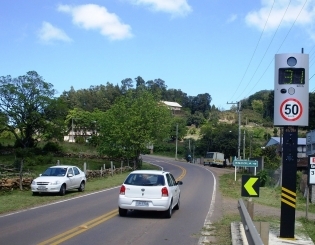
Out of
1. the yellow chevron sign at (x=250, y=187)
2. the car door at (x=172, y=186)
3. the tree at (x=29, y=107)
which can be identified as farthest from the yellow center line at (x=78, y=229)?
the tree at (x=29, y=107)

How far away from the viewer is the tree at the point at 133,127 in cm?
6059

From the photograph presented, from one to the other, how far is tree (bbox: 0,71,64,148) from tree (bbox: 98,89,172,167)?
1415 cm

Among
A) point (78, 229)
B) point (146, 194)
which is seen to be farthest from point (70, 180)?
point (78, 229)

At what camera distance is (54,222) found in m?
14.0

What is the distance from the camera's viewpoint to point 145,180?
15.6 meters

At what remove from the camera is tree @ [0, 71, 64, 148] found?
75.5 meters

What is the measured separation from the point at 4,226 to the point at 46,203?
6.91m

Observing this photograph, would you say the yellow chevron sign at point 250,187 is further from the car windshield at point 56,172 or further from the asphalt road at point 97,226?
the car windshield at point 56,172

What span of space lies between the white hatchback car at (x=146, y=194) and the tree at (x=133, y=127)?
44.1m

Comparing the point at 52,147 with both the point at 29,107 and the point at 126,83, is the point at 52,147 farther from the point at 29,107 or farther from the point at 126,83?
the point at 126,83

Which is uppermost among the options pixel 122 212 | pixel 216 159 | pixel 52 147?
pixel 52 147

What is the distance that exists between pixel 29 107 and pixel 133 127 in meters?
23.1

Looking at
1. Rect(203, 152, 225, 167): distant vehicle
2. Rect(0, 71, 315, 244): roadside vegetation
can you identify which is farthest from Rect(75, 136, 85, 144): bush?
Rect(203, 152, 225, 167): distant vehicle

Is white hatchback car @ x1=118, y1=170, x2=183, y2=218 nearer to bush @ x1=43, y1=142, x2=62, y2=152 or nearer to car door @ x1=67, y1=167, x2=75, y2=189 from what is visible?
car door @ x1=67, y1=167, x2=75, y2=189
